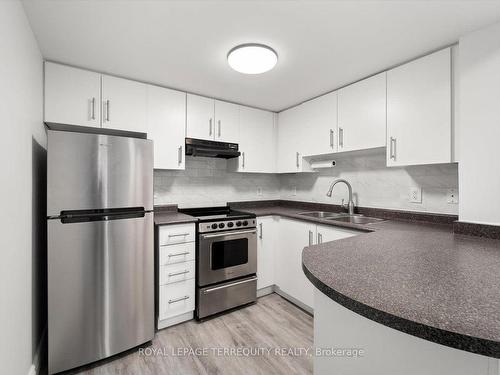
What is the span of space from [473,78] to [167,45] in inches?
79.0

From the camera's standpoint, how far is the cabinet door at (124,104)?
79.8 inches

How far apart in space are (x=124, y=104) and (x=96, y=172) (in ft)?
2.67

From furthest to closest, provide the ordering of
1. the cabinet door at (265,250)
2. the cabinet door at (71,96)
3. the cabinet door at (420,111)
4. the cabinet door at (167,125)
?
the cabinet door at (265,250) → the cabinet door at (167,125) → the cabinet door at (71,96) → the cabinet door at (420,111)

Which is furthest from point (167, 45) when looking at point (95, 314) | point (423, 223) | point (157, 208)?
point (423, 223)

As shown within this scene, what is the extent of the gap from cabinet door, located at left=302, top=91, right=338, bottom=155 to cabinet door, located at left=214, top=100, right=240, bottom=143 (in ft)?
2.64

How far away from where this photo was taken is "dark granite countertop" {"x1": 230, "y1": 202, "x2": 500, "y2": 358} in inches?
18.6

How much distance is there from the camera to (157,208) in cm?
254

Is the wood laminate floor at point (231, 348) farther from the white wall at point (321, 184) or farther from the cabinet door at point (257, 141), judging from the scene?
the cabinet door at point (257, 141)

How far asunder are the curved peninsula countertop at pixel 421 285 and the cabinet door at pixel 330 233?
2.29 feet

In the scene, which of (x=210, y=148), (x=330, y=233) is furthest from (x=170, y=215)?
(x=330, y=233)

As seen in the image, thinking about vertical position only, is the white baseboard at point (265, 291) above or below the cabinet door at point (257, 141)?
below

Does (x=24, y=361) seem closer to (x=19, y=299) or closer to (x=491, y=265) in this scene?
(x=19, y=299)

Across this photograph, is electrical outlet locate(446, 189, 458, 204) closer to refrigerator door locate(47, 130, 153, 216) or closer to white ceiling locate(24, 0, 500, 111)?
white ceiling locate(24, 0, 500, 111)

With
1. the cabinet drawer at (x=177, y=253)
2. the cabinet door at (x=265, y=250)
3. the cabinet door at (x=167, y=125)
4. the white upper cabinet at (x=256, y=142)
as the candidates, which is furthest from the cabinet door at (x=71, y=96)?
the cabinet door at (x=265, y=250)
